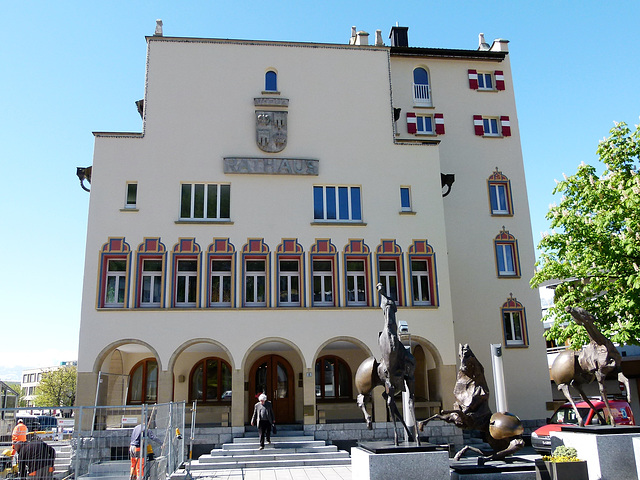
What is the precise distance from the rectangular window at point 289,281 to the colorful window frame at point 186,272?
3.30 m

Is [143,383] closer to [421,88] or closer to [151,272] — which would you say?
[151,272]

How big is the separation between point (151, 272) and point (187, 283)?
58.4 inches

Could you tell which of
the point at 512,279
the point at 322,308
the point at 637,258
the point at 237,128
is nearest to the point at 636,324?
the point at 637,258

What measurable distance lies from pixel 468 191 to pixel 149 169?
48.7ft

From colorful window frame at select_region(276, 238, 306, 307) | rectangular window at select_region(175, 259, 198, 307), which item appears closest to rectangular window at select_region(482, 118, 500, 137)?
colorful window frame at select_region(276, 238, 306, 307)

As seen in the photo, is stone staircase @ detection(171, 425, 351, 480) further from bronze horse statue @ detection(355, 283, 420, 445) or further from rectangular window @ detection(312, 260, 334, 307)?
bronze horse statue @ detection(355, 283, 420, 445)

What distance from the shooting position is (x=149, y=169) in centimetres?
2408

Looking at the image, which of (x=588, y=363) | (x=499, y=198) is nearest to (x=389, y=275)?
(x=499, y=198)

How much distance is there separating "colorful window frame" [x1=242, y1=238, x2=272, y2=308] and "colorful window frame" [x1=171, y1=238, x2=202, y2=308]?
5.99 ft

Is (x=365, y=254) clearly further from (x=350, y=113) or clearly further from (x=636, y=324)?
(x=636, y=324)

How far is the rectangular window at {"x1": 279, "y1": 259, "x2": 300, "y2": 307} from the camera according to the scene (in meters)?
23.8

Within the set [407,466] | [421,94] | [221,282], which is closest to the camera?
[407,466]

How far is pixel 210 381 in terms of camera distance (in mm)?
25312

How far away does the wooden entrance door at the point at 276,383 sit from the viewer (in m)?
25.1
